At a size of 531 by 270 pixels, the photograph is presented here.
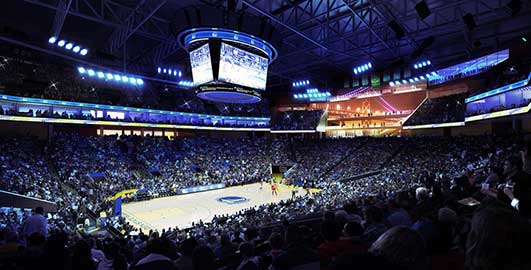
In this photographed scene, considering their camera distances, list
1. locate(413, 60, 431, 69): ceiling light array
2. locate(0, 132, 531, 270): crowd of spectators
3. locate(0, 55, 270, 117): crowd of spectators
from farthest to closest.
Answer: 1. locate(413, 60, 431, 69): ceiling light array
2. locate(0, 55, 270, 117): crowd of spectators
3. locate(0, 132, 531, 270): crowd of spectators

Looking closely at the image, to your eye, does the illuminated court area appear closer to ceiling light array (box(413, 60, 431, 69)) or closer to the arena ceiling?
the arena ceiling

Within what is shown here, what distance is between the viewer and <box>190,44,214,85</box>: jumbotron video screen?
17516 millimetres

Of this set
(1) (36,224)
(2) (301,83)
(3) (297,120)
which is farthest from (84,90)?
(3) (297,120)

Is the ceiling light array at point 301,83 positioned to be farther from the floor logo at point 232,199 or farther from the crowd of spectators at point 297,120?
the floor logo at point 232,199

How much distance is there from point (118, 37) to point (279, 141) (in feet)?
89.4

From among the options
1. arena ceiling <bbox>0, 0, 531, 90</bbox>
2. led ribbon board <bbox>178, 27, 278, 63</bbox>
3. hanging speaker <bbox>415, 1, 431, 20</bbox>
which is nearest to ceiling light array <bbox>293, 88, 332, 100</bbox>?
arena ceiling <bbox>0, 0, 531, 90</bbox>

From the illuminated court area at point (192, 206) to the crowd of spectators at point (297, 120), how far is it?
13848mm

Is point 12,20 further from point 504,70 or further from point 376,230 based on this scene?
point 504,70

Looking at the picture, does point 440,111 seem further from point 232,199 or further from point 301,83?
point 232,199

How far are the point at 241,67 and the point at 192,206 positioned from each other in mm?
12200

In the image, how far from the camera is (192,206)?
75.8 ft

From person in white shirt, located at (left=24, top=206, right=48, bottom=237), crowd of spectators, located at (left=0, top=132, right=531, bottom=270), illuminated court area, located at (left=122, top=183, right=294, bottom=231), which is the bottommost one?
illuminated court area, located at (left=122, top=183, right=294, bottom=231)

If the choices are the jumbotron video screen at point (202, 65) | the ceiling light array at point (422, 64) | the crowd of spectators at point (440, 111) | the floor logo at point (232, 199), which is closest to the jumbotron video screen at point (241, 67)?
the jumbotron video screen at point (202, 65)

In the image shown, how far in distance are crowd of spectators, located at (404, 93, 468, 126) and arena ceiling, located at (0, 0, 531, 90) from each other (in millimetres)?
3777
